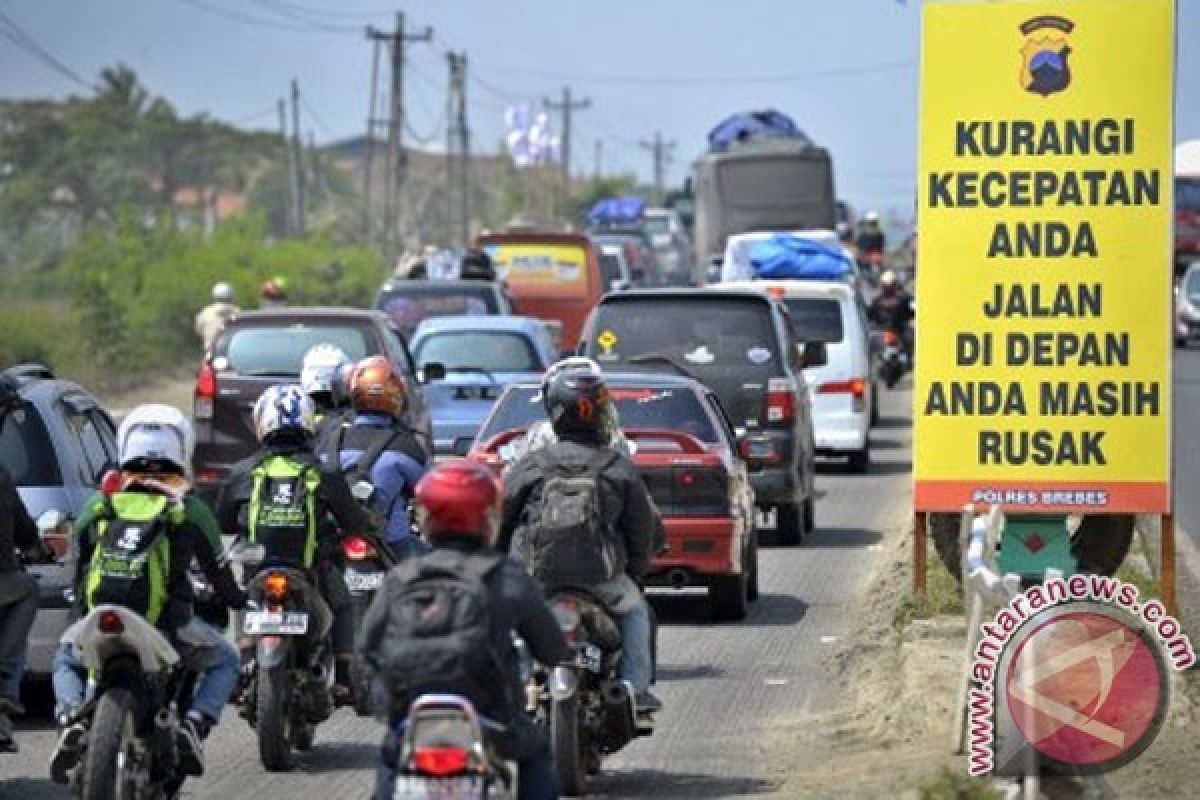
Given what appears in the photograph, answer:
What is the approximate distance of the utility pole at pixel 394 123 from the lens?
79.2 metres

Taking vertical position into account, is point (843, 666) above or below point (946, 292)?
below

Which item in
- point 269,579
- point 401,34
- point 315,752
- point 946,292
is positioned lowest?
point 315,752

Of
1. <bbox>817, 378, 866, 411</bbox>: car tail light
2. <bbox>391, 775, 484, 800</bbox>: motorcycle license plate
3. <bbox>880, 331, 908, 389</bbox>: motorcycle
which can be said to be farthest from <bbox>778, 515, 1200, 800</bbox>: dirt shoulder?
<bbox>880, 331, 908, 389</bbox>: motorcycle

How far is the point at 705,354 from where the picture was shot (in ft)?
79.9

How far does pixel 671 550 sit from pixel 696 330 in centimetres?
615

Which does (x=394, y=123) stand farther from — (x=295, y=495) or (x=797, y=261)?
(x=295, y=495)

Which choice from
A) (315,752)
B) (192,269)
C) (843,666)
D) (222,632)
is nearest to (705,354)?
(843,666)

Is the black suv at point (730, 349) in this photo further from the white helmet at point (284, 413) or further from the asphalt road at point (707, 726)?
the white helmet at point (284, 413)

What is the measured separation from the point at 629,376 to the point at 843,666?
423 centimetres

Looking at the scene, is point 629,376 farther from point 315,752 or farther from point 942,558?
point 315,752

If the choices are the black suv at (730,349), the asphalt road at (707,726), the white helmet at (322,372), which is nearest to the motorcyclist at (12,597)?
the asphalt road at (707,726)

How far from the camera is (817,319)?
1238 inches

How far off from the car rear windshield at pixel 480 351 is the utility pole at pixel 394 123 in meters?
49.0

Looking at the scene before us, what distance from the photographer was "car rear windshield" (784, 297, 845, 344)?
3131 centimetres
